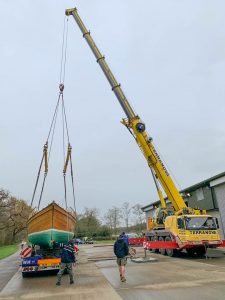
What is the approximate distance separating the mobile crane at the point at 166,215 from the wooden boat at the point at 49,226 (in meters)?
5.55

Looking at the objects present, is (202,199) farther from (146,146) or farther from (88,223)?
(88,223)

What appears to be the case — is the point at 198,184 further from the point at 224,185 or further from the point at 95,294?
the point at 95,294

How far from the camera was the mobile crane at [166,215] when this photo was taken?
1533cm

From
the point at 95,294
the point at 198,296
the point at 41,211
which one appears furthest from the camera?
the point at 41,211

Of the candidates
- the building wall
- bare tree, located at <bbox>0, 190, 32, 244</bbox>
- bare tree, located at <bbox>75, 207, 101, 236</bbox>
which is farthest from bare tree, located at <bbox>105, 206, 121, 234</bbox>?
the building wall

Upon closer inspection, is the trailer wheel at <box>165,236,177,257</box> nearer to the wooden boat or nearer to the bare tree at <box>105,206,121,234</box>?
the wooden boat

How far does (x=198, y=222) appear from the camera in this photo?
15.7 m

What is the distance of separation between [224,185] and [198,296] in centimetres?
1488

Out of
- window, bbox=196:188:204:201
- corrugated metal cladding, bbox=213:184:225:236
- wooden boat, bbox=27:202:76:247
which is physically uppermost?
window, bbox=196:188:204:201

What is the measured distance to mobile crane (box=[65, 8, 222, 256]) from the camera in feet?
50.3

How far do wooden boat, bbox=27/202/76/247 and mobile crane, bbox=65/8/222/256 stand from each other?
555cm

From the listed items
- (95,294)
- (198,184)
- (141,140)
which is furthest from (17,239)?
(95,294)

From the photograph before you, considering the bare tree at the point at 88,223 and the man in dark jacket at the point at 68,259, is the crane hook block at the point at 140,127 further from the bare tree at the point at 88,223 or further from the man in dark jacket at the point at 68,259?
the bare tree at the point at 88,223

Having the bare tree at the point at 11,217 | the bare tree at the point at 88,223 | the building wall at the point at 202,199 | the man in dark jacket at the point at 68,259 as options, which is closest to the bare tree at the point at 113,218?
the bare tree at the point at 88,223
